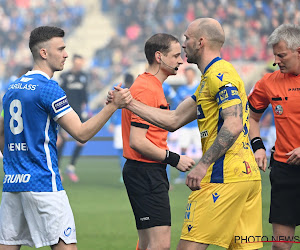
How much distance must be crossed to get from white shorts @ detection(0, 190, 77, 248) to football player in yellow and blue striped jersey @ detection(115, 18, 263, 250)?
804 millimetres

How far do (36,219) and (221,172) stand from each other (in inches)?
50.2

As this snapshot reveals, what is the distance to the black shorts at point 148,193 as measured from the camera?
4.84m

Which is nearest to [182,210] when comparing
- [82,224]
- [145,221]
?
[82,224]

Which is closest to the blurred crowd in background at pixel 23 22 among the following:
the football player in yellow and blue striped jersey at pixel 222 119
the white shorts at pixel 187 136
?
the white shorts at pixel 187 136

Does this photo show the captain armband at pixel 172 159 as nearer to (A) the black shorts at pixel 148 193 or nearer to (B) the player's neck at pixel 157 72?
(A) the black shorts at pixel 148 193

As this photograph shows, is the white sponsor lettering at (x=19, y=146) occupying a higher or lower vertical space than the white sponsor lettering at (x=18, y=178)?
higher

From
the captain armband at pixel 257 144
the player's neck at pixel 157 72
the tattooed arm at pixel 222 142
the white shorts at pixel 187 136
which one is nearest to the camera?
the tattooed arm at pixel 222 142

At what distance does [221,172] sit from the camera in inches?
159

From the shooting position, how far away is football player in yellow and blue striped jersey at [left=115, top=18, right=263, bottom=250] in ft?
12.9

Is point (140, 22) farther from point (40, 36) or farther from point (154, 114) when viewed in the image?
point (40, 36)

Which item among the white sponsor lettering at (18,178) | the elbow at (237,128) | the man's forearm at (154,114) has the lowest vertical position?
the white sponsor lettering at (18,178)

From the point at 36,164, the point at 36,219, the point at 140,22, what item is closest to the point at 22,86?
the point at 36,164

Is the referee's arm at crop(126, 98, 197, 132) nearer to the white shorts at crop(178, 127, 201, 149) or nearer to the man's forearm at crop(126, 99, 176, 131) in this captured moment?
the man's forearm at crop(126, 99, 176, 131)

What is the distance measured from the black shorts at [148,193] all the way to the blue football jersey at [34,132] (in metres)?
0.94
